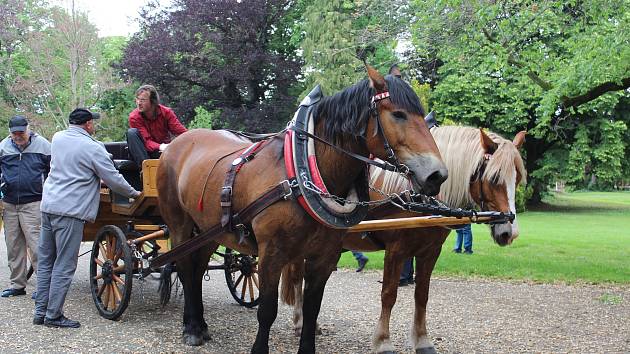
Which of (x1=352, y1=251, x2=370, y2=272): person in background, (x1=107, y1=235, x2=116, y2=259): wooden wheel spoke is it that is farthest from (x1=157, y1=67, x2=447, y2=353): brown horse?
(x1=352, y1=251, x2=370, y2=272): person in background

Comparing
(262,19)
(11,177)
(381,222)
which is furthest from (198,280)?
(262,19)

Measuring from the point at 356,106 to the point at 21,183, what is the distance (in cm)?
513

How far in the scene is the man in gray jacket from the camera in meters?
5.45

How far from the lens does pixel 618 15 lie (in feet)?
27.5

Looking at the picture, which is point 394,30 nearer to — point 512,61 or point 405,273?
point 512,61

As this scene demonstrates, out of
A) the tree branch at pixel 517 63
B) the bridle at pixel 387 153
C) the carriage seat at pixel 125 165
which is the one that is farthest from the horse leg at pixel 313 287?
the tree branch at pixel 517 63

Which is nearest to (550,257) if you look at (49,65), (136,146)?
(136,146)

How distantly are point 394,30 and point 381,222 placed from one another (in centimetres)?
754

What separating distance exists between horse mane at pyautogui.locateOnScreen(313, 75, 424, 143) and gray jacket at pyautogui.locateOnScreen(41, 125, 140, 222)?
2616 millimetres

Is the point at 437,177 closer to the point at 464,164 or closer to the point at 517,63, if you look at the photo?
the point at 464,164

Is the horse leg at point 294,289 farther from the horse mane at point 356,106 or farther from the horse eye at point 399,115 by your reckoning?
the horse eye at point 399,115

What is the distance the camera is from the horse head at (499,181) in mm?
4781

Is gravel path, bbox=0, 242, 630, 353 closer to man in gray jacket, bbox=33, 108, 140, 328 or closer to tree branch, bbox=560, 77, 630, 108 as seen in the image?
man in gray jacket, bbox=33, 108, 140, 328

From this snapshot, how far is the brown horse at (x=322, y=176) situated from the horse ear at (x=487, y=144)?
150 centimetres
